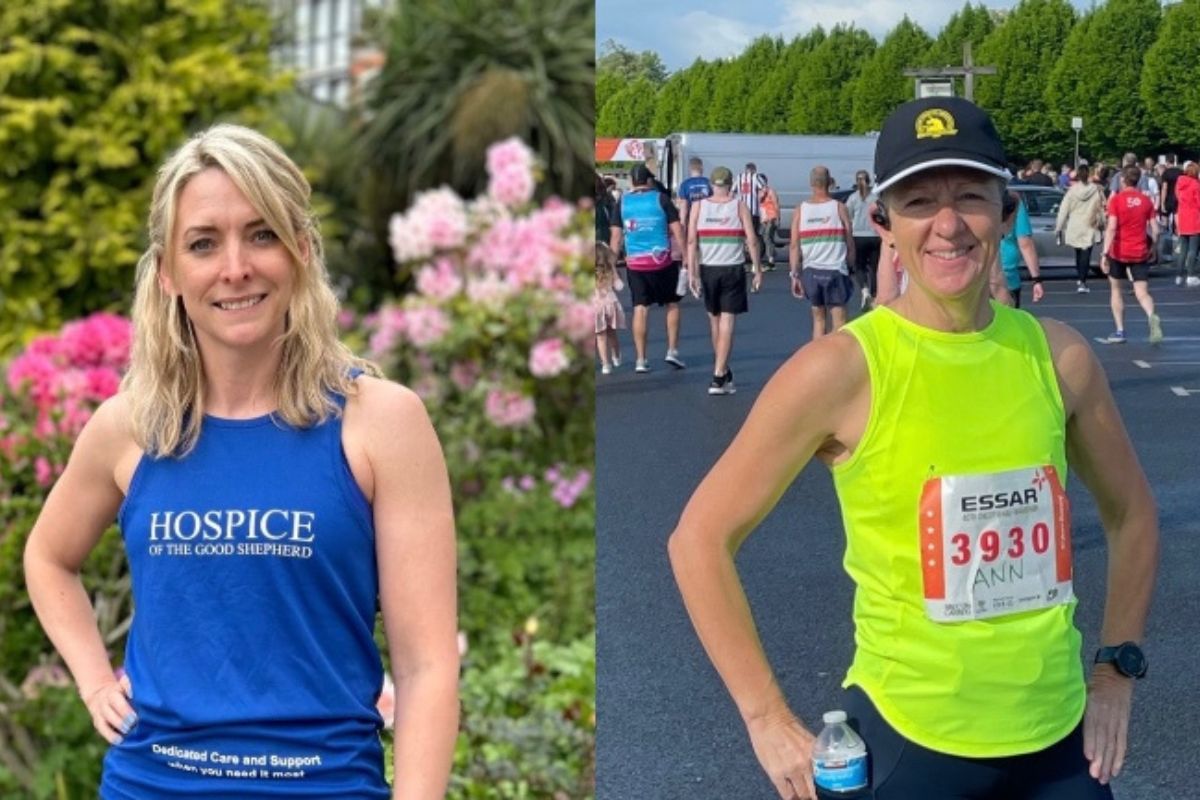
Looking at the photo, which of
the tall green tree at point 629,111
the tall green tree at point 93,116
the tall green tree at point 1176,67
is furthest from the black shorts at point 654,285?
the tall green tree at point 93,116

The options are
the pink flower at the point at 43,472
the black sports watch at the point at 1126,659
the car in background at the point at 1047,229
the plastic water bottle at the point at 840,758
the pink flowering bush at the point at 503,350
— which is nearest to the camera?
the plastic water bottle at the point at 840,758

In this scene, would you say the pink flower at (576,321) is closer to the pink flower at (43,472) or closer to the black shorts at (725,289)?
the pink flower at (43,472)

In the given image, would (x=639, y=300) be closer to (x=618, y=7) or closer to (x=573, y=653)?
(x=618, y=7)

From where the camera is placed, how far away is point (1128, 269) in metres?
2.85

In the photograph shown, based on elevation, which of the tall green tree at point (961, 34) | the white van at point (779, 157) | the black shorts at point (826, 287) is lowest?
the black shorts at point (826, 287)

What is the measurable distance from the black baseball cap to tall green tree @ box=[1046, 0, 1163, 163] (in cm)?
87

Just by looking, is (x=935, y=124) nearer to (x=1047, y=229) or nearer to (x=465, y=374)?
(x=1047, y=229)

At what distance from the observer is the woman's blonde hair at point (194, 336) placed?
1.77 m

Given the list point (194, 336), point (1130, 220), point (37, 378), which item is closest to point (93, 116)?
point (37, 378)

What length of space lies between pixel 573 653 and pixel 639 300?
4.37 ft

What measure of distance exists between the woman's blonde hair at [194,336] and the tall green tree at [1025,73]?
1.10 meters

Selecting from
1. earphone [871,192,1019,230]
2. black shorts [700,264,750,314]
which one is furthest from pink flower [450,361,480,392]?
earphone [871,192,1019,230]

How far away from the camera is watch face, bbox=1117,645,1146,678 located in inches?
78.0

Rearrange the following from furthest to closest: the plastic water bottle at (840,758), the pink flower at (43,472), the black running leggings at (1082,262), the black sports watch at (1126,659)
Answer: the pink flower at (43,472)
the black running leggings at (1082,262)
the black sports watch at (1126,659)
the plastic water bottle at (840,758)
